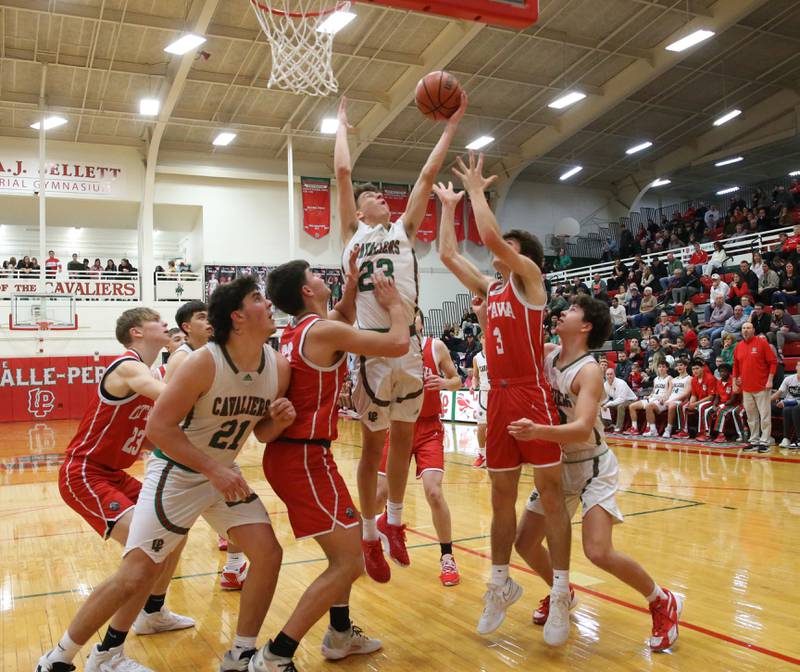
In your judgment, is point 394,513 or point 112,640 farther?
point 394,513

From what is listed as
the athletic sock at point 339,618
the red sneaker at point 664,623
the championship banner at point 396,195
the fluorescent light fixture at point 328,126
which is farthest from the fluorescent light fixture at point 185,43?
the red sneaker at point 664,623

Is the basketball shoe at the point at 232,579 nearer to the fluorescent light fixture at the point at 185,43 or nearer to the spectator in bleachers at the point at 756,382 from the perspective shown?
the spectator in bleachers at the point at 756,382

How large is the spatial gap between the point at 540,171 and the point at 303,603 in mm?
25396

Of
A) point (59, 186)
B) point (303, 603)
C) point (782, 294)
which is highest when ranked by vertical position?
point (59, 186)

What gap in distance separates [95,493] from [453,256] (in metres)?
2.39

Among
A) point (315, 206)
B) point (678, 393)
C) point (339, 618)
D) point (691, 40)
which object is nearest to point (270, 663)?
point (339, 618)

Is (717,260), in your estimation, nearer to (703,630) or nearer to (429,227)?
(429,227)

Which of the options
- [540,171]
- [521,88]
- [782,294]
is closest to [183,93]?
[521,88]

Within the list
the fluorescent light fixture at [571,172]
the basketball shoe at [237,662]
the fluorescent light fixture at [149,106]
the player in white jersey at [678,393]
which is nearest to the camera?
the basketball shoe at [237,662]

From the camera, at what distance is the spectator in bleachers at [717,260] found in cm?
1730

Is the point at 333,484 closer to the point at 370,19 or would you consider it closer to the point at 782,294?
the point at 782,294

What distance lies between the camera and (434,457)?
546 centimetres

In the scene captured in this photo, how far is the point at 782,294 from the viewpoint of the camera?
553 inches

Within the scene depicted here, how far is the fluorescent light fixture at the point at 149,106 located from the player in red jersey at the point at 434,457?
15608mm
